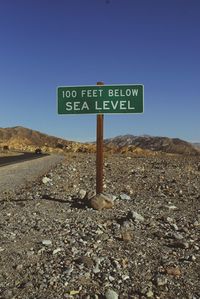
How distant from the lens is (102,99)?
11484 millimetres

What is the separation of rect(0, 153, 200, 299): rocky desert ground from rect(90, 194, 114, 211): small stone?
0.46ft

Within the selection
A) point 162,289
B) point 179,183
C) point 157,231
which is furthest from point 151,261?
point 179,183

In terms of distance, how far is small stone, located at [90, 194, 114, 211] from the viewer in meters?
10.4

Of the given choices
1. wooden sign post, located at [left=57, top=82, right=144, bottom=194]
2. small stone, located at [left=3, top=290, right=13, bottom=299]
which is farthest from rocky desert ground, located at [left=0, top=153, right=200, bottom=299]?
wooden sign post, located at [left=57, top=82, right=144, bottom=194]

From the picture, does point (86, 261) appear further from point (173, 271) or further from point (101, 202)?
point (101, 202)

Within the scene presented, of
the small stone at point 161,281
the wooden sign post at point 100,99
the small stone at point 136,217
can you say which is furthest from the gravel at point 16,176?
the small stone at point 161,281

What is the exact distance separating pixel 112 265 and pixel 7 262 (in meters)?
1.48

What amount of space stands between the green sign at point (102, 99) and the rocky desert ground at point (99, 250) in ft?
7.12

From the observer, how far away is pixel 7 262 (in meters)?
6.53

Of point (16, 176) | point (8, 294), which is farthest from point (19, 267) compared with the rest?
point (16, 176)

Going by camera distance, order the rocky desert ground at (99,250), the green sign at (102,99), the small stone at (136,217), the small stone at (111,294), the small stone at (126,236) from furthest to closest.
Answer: the green sign at (102,99)
the small stone at (136,217)
the small stone at (126,236)
the rocky desert ground at (99,250)
the small stone at (111,294)

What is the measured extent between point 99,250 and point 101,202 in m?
3.48

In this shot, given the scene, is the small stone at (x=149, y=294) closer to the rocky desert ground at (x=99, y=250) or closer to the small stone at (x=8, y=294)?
the rocky desert ground at (x=99, y=250)

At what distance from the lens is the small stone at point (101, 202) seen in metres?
10.4
